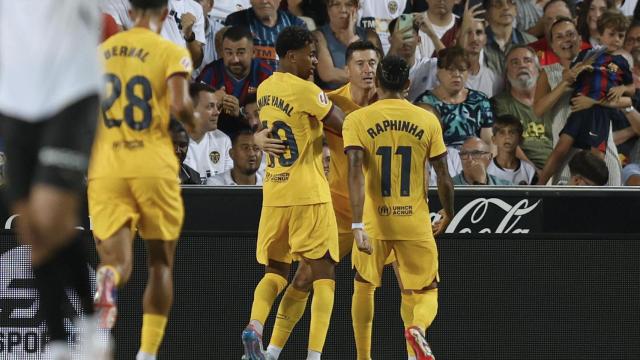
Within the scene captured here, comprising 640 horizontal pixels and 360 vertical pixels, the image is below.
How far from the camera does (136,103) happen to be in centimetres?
669

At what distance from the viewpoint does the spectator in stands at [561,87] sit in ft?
36.3

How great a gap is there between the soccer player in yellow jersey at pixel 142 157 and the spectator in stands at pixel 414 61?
15.6ft

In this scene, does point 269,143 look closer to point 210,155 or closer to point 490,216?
point 210,155

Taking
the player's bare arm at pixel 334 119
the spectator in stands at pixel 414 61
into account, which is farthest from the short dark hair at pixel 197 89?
the spectator in stands at pixel 414 61

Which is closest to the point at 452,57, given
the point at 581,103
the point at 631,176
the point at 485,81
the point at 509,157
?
the point at 485,81

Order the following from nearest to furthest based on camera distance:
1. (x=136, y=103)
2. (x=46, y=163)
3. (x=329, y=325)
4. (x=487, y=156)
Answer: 1. (x=46, y=163)
2. (x=136, y=103)
3. (x=329, y=325)
4. (x=487, y=156)

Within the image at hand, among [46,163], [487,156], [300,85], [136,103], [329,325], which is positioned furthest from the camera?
[487,156]

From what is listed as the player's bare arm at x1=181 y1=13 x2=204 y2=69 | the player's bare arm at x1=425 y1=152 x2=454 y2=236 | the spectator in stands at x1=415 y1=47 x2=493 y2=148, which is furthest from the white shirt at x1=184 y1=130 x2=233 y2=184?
the player's bare arm at x1=425 y1=152 x2=454 y2=236

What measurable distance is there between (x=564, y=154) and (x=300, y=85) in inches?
141

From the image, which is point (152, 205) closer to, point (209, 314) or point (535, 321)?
point (209, 314)

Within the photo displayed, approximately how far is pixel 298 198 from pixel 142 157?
212cm

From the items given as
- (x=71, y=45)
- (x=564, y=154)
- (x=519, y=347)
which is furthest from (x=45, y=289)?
(x=564, y=154)

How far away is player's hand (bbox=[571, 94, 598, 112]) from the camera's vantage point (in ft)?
37.5

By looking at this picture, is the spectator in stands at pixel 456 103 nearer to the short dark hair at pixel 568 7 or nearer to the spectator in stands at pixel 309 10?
the spectator in stands at pixel 309 10
